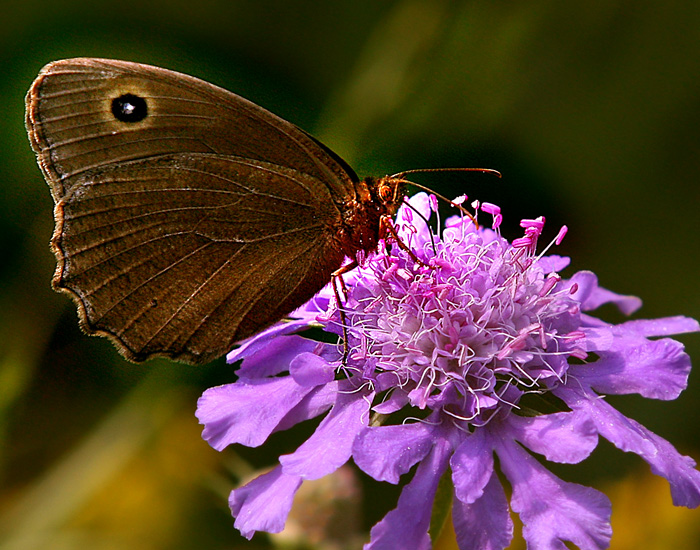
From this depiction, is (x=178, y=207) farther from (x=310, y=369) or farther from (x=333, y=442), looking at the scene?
(x=333, y=442)

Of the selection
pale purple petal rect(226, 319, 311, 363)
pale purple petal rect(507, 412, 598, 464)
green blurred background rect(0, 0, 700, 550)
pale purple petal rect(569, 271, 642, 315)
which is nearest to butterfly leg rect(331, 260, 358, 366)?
pale purple petal rect(226, 319, 311, 363)

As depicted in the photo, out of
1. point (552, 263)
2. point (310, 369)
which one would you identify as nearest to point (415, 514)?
point (310, 369)

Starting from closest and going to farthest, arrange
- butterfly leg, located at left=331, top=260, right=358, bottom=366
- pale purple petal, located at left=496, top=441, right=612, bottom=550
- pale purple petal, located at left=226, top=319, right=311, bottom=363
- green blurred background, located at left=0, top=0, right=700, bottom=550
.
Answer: pale purple petal, located at left=496, top=441, right=612, bottom=550
butterfly leg, located at left=331, top=260, right=358, bottom=366
pale purple petal, located at left=226, top=319, right=311, bottom=363
green blurred background, located at left=0, top=0, right=700, bottom=550

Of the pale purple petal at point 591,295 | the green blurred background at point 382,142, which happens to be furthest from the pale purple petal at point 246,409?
the green blurred background at point 382,142

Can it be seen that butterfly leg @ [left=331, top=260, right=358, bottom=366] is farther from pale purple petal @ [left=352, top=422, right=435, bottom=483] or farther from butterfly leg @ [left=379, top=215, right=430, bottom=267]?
pale purple petal @ [left=352, top=422, right=435, bottom=483]

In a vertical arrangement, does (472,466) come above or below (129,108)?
below

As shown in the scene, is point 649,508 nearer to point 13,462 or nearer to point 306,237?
point 306,237

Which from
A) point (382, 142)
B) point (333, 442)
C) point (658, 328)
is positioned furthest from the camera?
point (382, 142)
